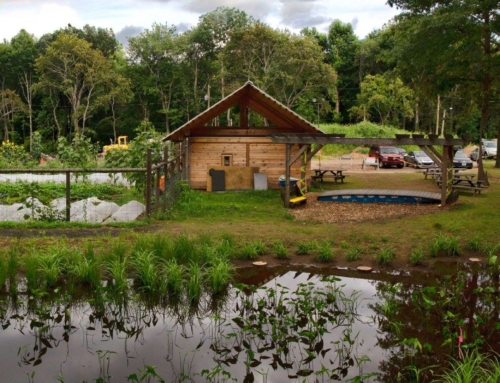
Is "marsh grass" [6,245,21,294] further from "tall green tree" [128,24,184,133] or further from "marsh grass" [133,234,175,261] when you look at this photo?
"tall green tree" [128,24,184,133]

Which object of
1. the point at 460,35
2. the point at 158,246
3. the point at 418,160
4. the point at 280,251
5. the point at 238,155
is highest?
the point at 460,35

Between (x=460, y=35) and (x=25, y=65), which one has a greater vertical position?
(x=25, y=65)

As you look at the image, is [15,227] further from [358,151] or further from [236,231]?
[358,151]

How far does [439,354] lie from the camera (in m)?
7.71

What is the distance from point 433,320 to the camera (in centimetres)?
895

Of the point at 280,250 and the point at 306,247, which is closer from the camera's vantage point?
the point at 280,250

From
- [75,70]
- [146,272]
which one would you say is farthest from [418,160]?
[75,70]

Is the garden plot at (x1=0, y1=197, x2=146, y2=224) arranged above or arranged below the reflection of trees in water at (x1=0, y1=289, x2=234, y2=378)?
above

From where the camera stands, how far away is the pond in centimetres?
734

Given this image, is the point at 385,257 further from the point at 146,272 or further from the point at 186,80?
the point at 186,80

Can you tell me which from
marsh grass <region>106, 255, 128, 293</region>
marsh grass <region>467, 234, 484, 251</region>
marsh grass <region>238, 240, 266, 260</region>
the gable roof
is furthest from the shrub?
the gable roof

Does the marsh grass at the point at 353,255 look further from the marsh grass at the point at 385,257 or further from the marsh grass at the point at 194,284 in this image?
the marsh grass at the point at 194,284

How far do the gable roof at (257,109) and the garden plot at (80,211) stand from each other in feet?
21.5

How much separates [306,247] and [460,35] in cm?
1798
